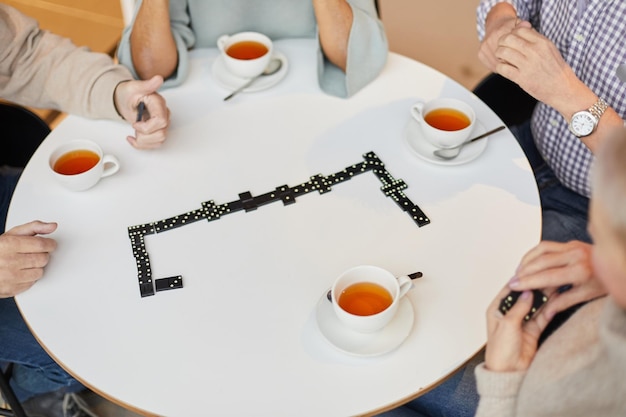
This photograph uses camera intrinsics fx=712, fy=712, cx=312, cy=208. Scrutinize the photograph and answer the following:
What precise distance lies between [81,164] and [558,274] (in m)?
0.99

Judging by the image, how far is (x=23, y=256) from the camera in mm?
1327

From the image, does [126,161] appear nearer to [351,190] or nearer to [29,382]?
[351,190]

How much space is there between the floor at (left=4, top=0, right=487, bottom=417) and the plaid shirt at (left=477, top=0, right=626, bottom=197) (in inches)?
51.4

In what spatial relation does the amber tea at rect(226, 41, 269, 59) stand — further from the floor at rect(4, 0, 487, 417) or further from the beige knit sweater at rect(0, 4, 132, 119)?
the floor at rect(4, 0, 487, 417)

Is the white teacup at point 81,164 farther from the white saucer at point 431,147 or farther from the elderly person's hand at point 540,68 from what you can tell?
the elderly person's hand at point 540,68

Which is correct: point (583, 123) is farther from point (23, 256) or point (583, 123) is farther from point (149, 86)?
point (23, 256)

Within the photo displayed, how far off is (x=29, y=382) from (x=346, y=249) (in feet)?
3.26

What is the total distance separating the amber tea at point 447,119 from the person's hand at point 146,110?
1.94ft

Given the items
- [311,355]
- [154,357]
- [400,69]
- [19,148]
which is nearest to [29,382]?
[19,148]

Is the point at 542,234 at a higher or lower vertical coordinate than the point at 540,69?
lower

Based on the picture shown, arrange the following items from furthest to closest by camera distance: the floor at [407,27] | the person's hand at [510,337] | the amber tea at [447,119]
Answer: the floor at [407,27] < the amber tea at [447,119] < the person's hand at [510,337]

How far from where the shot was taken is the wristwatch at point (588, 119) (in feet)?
4.83

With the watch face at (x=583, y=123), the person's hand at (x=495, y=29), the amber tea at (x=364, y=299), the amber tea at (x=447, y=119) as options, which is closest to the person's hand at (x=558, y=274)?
the amber tea at (x=364, y=299)

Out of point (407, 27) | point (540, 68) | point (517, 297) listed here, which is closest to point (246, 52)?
point (540, 68)
